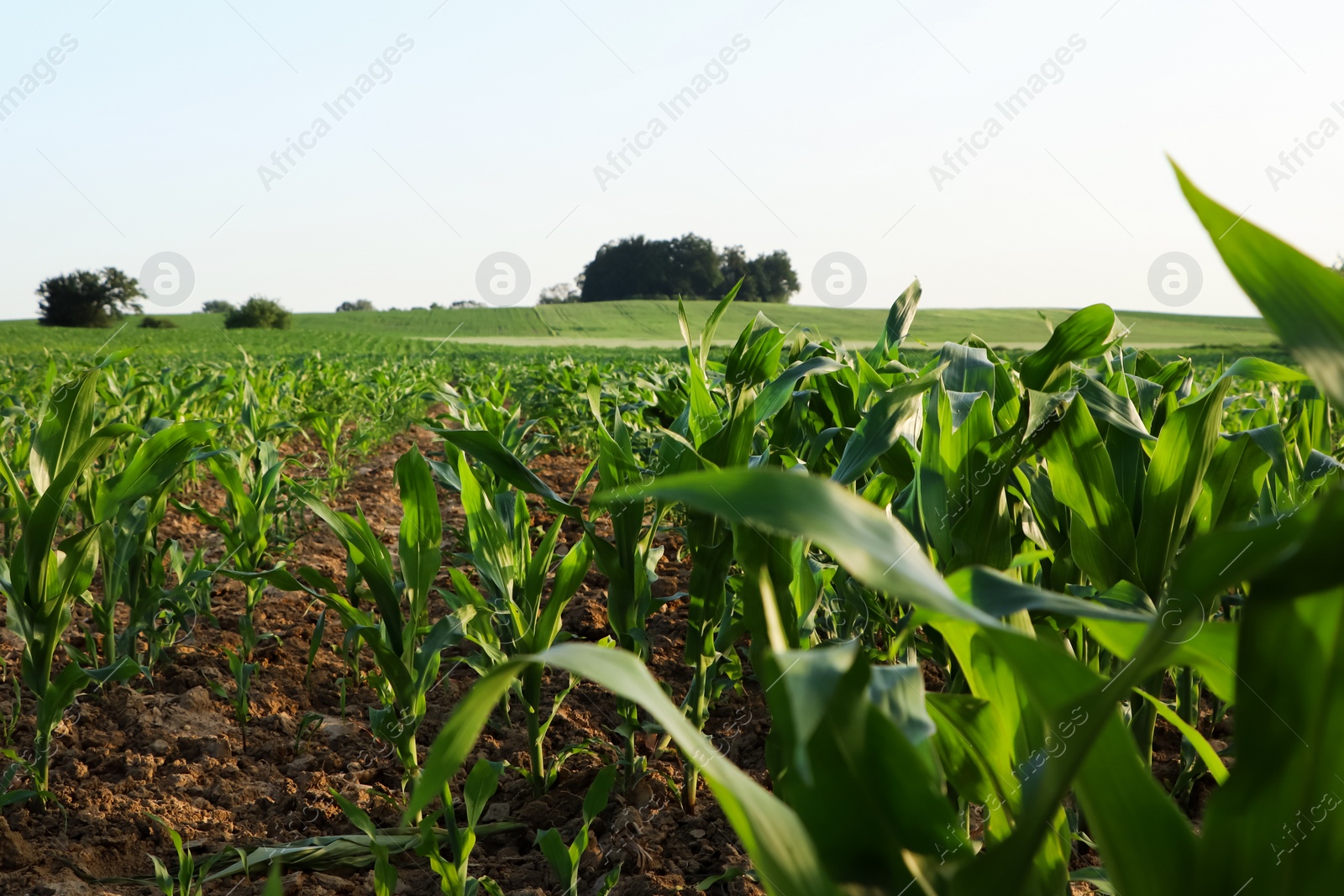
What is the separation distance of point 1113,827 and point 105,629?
2242mm

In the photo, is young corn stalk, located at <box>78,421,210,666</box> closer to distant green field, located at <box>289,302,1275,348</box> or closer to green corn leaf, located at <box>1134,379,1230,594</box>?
green corn leaf, located at <box>1134,379,1230,594</box>

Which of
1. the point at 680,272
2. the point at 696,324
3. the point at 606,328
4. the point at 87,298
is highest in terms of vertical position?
the point at 680,272

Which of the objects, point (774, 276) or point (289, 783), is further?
point (774, 276)

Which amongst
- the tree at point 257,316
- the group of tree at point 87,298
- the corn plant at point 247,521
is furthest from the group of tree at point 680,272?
the corn plant at point 247,521

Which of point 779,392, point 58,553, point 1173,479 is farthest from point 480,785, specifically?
point 1173,479

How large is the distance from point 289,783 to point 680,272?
53.8 metres

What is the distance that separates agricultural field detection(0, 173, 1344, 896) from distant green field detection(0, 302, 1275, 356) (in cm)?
2632

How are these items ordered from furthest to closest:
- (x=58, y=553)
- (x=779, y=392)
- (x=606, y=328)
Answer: (x=606, y=328)
(x=58, y=553)
(x=779, y=392)

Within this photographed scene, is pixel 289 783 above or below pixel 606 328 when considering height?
below

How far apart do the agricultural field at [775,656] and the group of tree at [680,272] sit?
51601mm

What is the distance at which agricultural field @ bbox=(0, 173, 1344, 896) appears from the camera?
0.56 m

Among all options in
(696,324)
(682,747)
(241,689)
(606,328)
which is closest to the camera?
(682,747)

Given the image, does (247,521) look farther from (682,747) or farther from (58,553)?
(682,747)

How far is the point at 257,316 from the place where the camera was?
48125 millimetres
